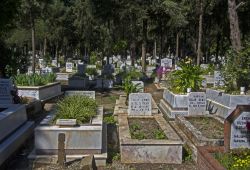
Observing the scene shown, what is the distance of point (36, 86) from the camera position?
62.1ft

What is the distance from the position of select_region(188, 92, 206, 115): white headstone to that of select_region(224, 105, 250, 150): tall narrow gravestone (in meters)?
7.19

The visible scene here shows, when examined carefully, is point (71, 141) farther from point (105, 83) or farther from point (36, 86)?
point (105, 83)

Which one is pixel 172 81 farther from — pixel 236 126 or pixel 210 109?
pixel 236 126

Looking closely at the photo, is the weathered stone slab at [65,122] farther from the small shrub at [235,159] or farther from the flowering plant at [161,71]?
the flowering plant at [161,71]

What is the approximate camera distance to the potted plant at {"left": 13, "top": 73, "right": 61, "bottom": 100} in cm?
1858

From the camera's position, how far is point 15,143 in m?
10.2

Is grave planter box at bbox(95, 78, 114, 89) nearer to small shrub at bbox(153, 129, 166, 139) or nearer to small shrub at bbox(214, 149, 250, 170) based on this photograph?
small shrub at bbox(153, 129, 166, 139)

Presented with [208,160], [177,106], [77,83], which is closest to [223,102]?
[177,106]

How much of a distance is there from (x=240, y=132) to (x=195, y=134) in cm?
358

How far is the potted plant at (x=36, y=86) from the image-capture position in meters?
18.6

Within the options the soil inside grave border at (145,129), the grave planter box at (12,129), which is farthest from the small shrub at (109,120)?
the grave planter box at (12,129)

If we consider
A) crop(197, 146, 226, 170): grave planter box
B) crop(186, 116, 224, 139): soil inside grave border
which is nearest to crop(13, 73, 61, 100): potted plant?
crop(186, 116, 224, 139): soil inside grave border

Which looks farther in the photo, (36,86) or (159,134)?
(36,86)

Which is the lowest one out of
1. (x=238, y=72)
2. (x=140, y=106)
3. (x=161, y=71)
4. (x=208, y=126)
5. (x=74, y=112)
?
(x=208, y=126)
